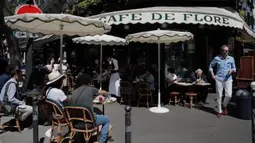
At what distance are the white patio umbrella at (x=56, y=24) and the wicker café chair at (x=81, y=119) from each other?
1695mm

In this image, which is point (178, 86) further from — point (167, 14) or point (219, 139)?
point (219, 139)

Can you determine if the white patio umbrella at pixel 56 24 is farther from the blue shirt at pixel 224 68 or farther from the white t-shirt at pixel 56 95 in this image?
Answer: the blue shirt at pixel 224 68

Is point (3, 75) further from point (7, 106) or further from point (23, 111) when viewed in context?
point (23, 111)

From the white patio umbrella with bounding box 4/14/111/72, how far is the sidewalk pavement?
215 cm

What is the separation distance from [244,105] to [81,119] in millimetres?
4628

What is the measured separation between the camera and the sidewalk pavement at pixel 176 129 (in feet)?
19.5

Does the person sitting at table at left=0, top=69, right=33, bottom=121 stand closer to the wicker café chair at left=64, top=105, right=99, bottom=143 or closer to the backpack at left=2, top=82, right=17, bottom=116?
the backpack at left=2, top=82, right=17, bottom=116

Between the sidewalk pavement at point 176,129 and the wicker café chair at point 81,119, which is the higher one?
the wicker café chair at point 81,119

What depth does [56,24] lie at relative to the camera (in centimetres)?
623

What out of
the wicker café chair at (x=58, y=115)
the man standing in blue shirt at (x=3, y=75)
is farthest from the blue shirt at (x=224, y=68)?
the man standing in blue shirt at (x=3, y=75)

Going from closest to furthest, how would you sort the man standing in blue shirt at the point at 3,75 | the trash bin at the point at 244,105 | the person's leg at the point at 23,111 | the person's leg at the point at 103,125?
the person's leg at the point at 103,125, the person's leg at the point at 23,111, the man standing in blue shirt at the point at 3,75, the trash bin at the point at 244,105

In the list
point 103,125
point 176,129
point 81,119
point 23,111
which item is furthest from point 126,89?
point 81,119

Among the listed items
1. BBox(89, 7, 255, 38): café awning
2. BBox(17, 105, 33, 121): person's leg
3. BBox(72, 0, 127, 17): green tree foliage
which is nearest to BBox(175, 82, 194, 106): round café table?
BBox(89, 7, 255, 38): café awning

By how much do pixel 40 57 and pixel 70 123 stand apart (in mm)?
27540
